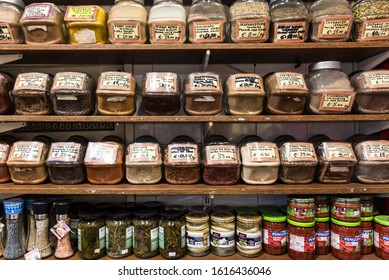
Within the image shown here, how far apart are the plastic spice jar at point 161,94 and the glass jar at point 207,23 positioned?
0.74ft

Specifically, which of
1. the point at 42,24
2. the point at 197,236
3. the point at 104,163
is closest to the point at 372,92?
the point at 197,236

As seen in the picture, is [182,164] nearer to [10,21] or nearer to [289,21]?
[289,21]

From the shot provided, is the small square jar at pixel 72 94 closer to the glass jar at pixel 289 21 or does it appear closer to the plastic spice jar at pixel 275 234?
the glass jar at pixel 289 21

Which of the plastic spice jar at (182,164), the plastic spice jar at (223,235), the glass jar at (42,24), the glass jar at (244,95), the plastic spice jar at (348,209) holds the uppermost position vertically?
the glass jar at (42,24)

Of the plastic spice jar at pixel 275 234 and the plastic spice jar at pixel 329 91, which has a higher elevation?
the plastic spice jar at pixel 329 91

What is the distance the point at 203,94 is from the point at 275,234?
770mm

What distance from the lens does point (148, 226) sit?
4.39 feet

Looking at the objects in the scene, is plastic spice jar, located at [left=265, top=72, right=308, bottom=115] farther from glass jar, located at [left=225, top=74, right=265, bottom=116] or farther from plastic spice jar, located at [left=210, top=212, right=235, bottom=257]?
plastic spice jar, located at [left=210, top=212, right=235, bottom=257]

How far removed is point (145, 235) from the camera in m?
1.34

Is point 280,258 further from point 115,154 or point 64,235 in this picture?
point 64,235

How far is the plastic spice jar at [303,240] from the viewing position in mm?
1312

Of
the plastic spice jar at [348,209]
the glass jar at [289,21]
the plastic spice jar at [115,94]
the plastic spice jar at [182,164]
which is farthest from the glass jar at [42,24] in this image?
the plastic spice jar at [348,209]

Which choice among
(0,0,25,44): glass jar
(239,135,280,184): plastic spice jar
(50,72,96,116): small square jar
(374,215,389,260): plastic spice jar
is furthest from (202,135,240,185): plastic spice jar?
(0,0,25,44): glass jar

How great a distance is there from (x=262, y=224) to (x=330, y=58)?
98cm
